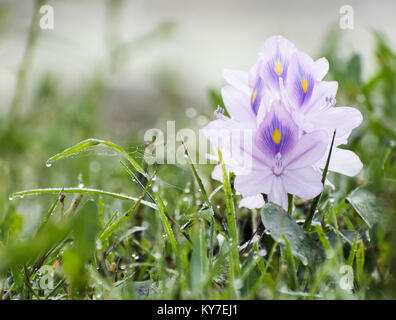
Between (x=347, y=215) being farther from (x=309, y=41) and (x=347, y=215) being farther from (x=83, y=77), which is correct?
(x=309, y=41)

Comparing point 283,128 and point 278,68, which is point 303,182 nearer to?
point 283,128

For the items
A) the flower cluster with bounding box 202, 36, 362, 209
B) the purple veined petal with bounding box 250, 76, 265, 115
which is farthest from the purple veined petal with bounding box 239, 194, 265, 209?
the purple veined petal with bounding box 250, 76, 265, 115

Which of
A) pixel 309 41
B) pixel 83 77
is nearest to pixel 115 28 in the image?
pixel 83 77

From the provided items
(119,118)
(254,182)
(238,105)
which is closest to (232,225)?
Result: (254,182)

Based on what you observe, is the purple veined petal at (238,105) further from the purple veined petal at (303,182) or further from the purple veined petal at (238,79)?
the purple veined petal at (303,182)

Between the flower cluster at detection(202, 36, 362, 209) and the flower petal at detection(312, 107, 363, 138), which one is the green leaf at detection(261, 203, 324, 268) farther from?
the flower petal at detection(312, 107, 363, 138)

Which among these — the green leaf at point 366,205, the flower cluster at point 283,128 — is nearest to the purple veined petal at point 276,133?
the flower cluster at point 283,128
